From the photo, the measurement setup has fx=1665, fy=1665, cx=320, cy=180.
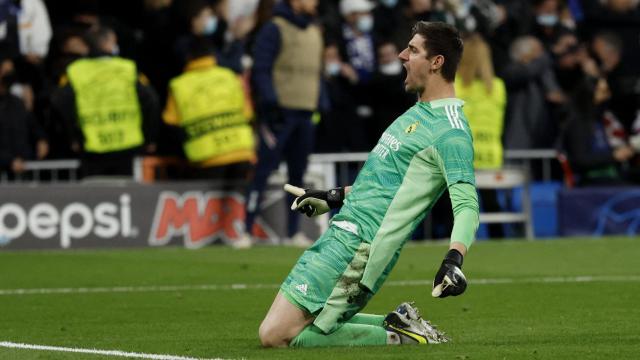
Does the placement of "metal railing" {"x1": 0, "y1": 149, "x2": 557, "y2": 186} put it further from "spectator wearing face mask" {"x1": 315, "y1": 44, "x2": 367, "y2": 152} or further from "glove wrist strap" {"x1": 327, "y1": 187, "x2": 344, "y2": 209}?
"glove wrist strap" {"x1": 327, "y1": 187, "x2": 344, "y2": 209}

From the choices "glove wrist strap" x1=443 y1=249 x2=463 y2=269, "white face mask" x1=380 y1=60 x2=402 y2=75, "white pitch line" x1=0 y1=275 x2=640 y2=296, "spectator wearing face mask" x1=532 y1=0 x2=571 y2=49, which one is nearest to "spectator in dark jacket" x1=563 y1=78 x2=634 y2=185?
"spectator wearing face mask" x1=532 y1=0 x2=571 y2=49

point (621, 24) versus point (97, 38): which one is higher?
point (97, 38)

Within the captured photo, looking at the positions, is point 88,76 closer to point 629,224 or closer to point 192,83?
point 192,83

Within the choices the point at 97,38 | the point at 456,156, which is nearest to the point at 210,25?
the point at 97,38

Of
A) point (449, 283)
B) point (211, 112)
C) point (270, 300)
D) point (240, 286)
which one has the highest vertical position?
point (449, 283)

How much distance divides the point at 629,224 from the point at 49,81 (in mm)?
7466

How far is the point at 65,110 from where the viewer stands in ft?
62.8

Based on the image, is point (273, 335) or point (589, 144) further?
point (589, 144)

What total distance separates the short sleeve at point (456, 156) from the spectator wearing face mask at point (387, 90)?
12.4 m

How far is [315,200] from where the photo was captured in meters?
9.48

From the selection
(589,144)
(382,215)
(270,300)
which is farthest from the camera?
(589,144)

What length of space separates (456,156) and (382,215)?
63 cm

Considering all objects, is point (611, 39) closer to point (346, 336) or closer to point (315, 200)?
point (315, 200)

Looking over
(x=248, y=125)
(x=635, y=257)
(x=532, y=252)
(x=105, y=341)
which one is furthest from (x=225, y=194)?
(x=105, y=341)
